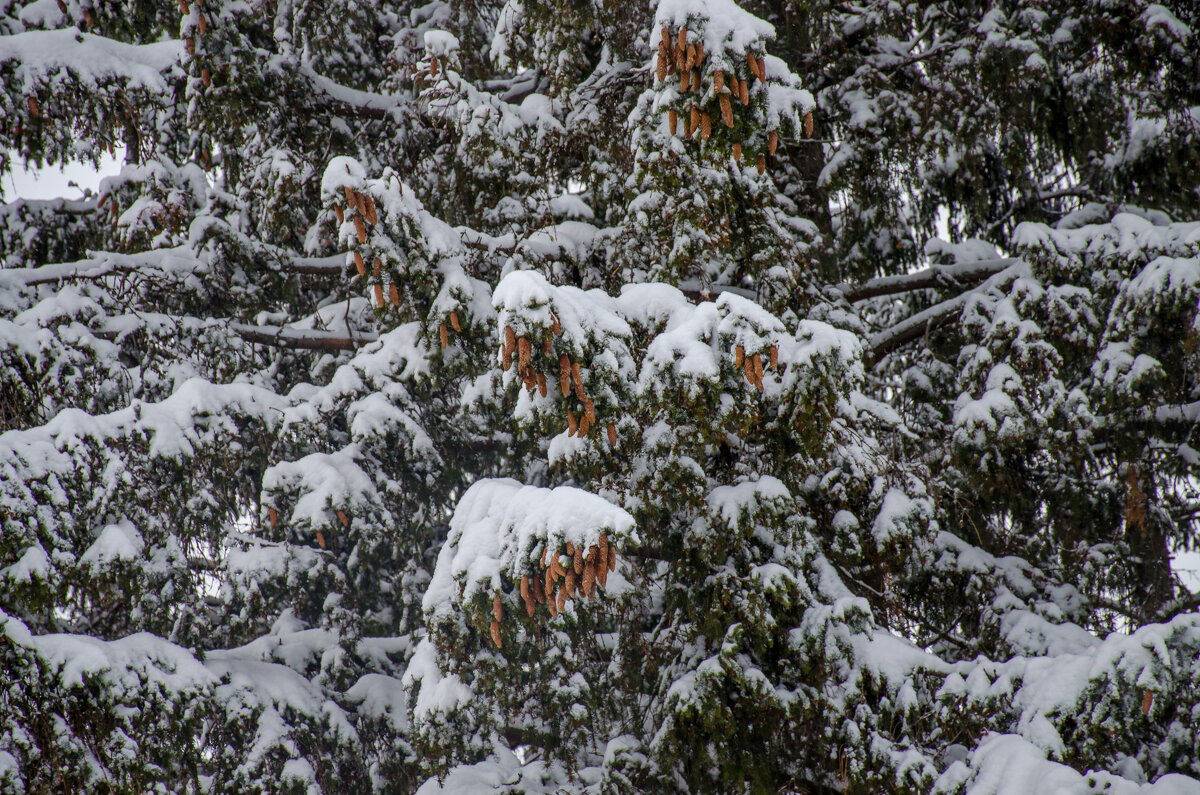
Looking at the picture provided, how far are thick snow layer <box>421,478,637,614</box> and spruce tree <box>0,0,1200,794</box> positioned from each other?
1.0 inches

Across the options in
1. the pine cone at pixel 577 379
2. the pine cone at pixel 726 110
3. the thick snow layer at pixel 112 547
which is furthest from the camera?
the thick snow layer at pixel 112 547

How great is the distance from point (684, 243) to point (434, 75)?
2.17 m

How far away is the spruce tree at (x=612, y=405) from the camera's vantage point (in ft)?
13.0

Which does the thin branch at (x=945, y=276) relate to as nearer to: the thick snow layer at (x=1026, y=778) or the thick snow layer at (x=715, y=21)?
the thick snow layer at (x=715, y=21)

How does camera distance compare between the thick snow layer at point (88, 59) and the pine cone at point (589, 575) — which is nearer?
the pine cone at point (589, 575)

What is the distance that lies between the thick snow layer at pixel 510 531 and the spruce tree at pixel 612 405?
3 centimetres

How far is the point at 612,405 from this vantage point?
362cm

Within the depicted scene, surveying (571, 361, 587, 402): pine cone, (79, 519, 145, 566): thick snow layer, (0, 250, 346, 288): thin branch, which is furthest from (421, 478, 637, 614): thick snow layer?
(0, 250, 346, 288): thin branch

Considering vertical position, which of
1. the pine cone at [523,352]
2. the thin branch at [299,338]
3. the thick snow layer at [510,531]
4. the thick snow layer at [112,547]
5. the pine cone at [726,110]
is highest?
the pine cone at [726,110]

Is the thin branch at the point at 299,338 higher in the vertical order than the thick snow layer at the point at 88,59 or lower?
lower

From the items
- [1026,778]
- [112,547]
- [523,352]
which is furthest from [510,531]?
[112,547]

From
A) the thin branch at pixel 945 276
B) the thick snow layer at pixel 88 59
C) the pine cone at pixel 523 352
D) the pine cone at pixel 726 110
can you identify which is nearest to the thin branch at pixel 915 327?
the thin branch at pixel 945 276

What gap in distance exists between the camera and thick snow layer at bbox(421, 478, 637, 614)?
3.35 metres

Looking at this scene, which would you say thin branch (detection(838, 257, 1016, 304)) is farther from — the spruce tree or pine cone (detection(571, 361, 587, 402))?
pine cone (detection(571, 361, 587, 402))
